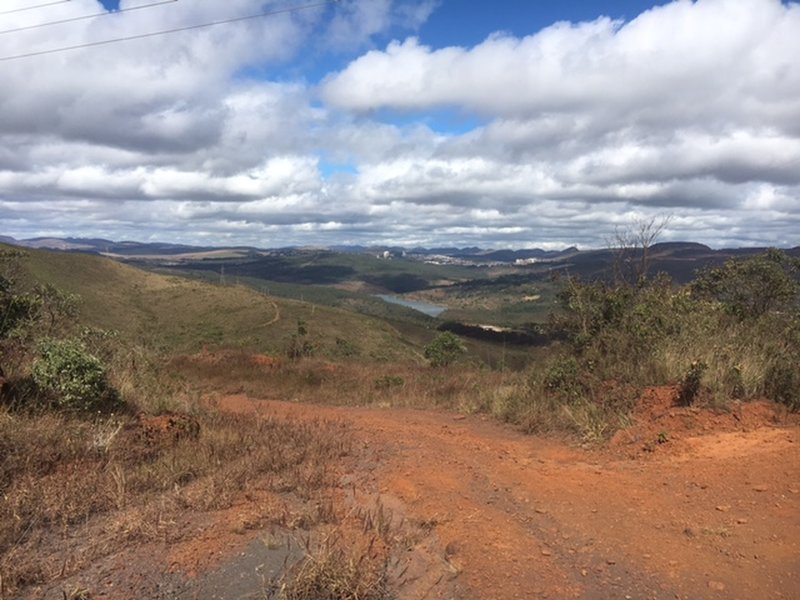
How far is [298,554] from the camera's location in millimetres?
4051

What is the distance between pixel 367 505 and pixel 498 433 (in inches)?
154

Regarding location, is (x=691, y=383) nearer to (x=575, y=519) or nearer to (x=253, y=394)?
(x=575, y=519)

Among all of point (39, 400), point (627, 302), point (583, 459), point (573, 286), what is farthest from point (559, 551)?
point (573, 286)

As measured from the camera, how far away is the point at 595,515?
197 inches

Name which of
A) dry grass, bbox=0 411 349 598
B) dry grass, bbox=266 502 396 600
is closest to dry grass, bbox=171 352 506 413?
dry grass, bbox=0 411 349 598

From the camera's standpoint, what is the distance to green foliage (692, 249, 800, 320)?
11492 mm

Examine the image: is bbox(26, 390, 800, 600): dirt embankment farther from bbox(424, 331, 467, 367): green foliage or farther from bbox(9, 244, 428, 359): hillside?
bbox(9, 244, 428, 359): hillside

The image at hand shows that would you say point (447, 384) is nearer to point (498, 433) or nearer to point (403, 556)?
point (498, 433)

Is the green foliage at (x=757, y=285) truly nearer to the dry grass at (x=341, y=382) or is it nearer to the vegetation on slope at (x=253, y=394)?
the vegetation on slope at (x=253, y=394)

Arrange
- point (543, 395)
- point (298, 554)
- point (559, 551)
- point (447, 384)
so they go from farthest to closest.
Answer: point (447, 384) < point (543, 395) < point (559, 551) < point (298, 554)

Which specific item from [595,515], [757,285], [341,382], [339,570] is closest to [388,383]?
[341,382]

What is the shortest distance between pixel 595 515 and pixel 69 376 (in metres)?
6.53

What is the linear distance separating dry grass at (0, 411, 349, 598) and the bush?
40cm

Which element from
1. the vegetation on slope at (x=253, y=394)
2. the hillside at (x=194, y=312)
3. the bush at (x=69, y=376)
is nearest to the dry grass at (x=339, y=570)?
the vegetation on slope at (x=253, y=394)
